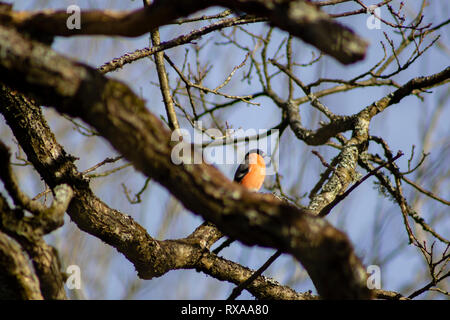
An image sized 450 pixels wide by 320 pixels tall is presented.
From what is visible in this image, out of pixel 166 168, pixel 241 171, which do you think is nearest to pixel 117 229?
pixel 166 168

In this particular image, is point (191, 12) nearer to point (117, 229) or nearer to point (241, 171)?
point (117, 229)

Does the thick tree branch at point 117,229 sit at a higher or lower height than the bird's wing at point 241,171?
lower

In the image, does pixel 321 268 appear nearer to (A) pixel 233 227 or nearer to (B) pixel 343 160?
(A) pixel 233 227

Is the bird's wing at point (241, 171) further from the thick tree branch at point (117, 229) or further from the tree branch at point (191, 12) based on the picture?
the tree branch at point (191, 12)

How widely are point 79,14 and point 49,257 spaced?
1.17m

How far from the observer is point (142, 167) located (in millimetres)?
1978

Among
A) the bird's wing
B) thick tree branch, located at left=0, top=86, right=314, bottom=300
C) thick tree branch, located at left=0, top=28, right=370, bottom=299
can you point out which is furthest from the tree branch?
the bird's wing

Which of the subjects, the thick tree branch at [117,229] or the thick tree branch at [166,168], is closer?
the thick tree branch at [166,168]

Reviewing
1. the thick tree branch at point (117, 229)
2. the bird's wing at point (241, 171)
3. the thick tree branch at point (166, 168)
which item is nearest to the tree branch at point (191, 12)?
the thick tree branch at point (166, 168)

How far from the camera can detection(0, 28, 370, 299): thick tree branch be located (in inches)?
74.5

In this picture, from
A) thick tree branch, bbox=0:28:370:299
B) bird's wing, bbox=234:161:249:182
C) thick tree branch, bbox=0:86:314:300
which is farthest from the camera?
bird's wing, bbox=234:161:249:182

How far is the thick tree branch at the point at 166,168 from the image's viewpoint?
1.89m

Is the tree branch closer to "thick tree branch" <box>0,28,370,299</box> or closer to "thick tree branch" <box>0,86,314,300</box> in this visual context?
"thick tree branch" <box>0,28,370,299</box>
